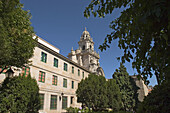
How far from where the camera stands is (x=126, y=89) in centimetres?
3566

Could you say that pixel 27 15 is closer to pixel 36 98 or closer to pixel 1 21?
pixel 1 21

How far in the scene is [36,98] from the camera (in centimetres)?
1292

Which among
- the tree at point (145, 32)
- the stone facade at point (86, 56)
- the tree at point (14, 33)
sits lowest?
the tree at point (145, 32)

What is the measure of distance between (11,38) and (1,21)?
1632 mm

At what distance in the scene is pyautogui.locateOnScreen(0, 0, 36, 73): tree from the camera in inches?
312

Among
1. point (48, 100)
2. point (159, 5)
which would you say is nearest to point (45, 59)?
point (48, 100)

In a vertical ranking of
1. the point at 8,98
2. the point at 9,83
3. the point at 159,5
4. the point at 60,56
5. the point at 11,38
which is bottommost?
the point at 8,98

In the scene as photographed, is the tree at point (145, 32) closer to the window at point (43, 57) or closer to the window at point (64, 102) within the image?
the window at point (43, 57)

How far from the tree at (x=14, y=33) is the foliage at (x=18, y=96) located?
2.45 meters

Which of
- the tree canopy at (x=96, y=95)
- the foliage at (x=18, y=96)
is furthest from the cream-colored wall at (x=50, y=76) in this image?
the foliage at (x=18, y=96)

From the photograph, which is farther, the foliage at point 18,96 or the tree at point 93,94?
the tree at point 93,94

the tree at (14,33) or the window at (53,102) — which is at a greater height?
the tree at (14,33)

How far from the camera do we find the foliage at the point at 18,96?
34.3ft

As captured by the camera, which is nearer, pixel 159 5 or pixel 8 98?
pixel 159 5
